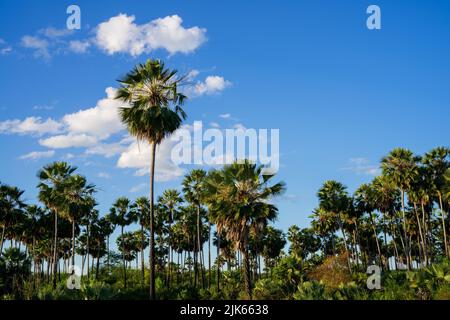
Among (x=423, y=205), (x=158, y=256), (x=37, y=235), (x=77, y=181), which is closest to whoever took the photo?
(x=77, y=181)

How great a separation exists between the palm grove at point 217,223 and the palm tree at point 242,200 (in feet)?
0.24

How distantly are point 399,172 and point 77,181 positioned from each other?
37385 mm

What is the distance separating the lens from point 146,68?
3067cm

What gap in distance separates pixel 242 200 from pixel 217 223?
268cm

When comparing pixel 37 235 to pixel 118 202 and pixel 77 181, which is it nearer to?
pixel 118 202

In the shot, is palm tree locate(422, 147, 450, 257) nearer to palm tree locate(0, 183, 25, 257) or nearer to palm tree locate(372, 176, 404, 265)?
palm tree locate(372, 176, 404, 265)

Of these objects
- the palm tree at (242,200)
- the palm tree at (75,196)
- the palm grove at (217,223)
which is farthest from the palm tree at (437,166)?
the palm tree at (75,196)

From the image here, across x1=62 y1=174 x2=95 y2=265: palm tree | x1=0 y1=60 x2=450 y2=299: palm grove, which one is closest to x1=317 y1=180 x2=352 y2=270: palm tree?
x1=0 y1=60 x2=450 y2=299: palm grove

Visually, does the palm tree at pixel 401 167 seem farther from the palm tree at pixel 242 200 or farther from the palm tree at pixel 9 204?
the palm tree at pixel 9 204

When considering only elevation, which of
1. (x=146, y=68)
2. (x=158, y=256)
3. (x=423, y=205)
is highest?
(x=146, y=68)

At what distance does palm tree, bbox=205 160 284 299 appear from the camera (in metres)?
31.6

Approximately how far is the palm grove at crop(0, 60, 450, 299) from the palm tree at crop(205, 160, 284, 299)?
0.07 metres

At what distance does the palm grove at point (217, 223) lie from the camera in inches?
1208
